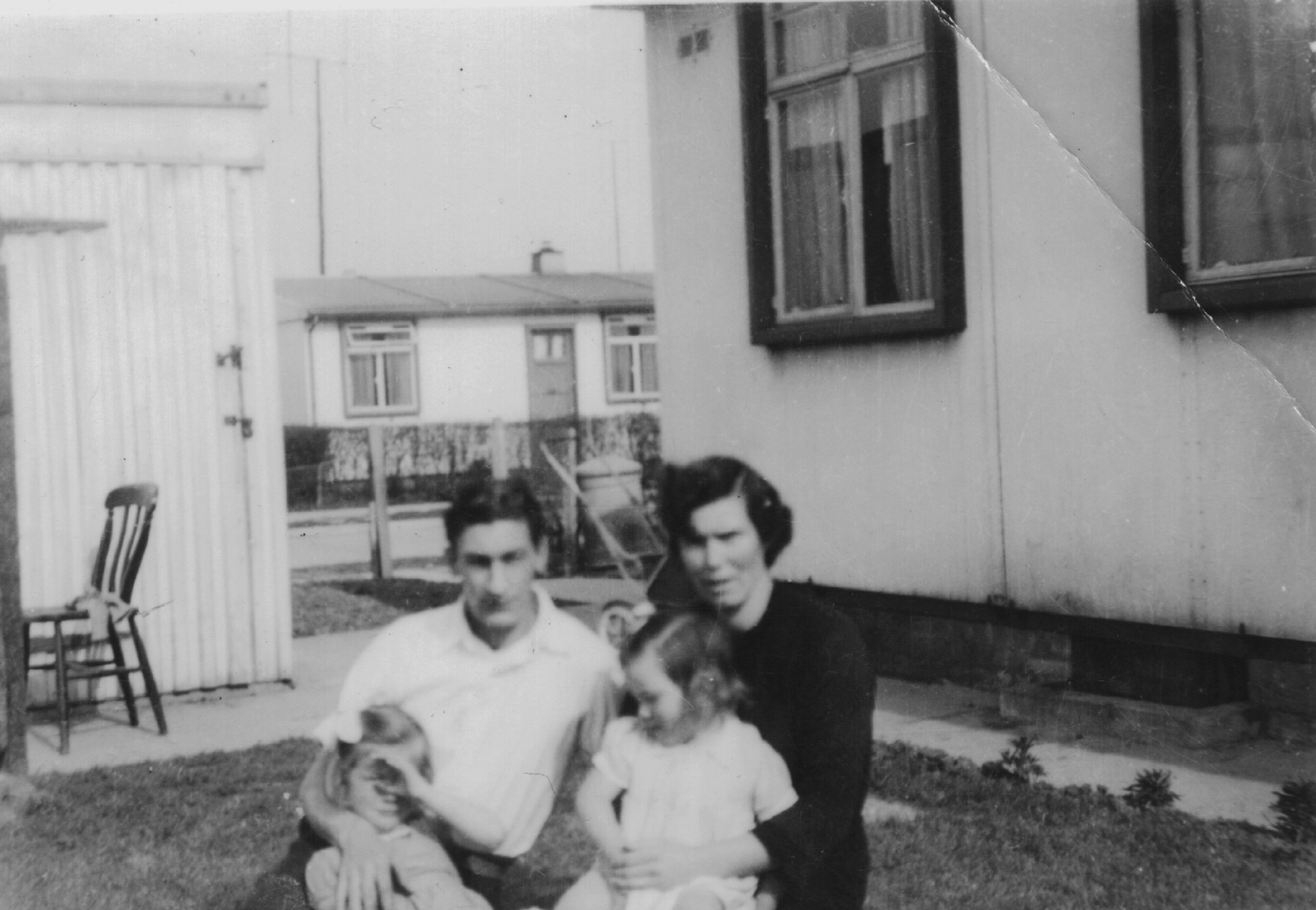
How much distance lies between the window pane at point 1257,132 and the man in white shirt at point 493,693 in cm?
243

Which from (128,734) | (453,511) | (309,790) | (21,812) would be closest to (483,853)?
(309,790)

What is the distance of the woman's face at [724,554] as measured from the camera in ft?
6.82

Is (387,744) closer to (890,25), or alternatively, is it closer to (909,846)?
(909,846)

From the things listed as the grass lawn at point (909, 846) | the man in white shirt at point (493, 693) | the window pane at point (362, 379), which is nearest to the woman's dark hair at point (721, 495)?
the man in white shirt at point (493, 693)

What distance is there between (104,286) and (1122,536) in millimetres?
3255

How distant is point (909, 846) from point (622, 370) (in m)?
1.42

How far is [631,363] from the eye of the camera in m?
3.13

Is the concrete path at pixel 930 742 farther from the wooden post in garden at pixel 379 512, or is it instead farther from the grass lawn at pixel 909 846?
the wooden post in garden at pixel 379 512

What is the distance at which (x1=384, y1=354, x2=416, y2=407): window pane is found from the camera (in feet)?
9.78

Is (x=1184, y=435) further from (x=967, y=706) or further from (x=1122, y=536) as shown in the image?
(x=967, y=706)

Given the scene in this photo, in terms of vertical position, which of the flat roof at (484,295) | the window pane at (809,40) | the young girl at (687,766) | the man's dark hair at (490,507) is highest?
the window pane at (809,40)

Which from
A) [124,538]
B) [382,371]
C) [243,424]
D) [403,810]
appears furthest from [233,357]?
[403,810]

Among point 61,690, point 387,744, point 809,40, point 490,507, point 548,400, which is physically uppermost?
point 809,40

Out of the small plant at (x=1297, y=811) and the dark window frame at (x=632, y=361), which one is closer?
the dark window frame at (x=632, y=361)
